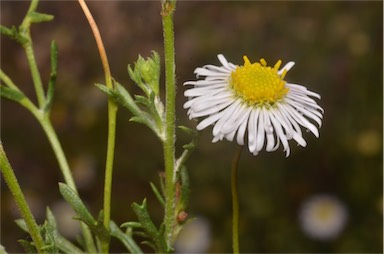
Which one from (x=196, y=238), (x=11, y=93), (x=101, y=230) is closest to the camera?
(x=101, y=230)

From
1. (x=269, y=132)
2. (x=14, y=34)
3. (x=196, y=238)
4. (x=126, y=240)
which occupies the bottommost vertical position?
(x=196, y=238)

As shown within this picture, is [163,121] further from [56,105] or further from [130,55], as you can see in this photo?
[130,55]

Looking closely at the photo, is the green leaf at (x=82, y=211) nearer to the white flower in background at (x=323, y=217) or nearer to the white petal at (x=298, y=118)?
the white petal at (x=298, y=118)

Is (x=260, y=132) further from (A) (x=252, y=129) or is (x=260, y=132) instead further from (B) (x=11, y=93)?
(B) (x=11, y=93)

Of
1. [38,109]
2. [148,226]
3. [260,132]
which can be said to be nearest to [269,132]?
[260,132]

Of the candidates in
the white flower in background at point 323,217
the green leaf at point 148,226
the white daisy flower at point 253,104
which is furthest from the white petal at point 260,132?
the white flower in background at point 323,217

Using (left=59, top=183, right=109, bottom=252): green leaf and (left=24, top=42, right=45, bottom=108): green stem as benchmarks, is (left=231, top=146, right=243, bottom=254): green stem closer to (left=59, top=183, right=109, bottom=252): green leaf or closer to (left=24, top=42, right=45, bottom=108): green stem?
(left=59, top=183, right=109, bottom=252): green leaf

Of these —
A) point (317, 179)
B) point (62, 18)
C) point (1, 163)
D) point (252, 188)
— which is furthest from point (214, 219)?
point (1, 163)
